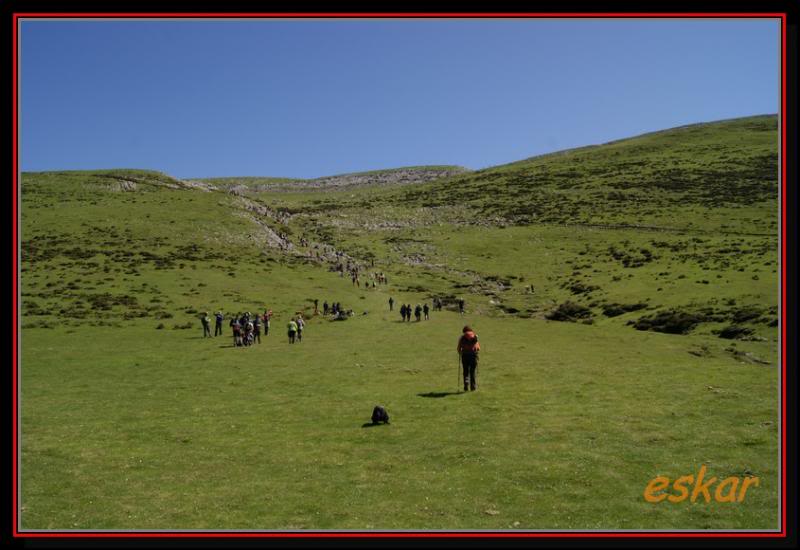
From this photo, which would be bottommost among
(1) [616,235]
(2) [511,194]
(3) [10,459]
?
(3) [10,459]

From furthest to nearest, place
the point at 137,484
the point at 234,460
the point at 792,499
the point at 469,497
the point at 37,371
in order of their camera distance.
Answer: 1. the point at 37,371
2. the point at 234,460
3. the point at 137,484
4. the point at 469,497
5. the point at 792,499

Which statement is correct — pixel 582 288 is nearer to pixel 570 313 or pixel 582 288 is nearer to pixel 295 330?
pixel 570 313

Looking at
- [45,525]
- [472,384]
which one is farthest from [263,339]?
[45,525]

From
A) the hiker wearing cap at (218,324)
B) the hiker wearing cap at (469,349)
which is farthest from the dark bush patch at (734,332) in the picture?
the hiker wearing cap at (218,324)

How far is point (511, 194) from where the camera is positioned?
554ft

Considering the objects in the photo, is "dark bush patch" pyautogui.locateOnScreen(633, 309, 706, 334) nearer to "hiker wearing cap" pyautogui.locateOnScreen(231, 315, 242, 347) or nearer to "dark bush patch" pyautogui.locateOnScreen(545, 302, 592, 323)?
"dark bush patch" pyautogui.locateOnScreen(545, 302, 592, 323)

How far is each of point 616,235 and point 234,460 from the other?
11219 cm

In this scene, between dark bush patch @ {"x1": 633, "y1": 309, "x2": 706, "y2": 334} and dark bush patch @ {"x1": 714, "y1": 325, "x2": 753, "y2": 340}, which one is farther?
dark bush patch @ {"x1": 633, "y1": 309, "x2": 706, "y2": 334}

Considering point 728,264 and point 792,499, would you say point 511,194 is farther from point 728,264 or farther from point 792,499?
point 792,499

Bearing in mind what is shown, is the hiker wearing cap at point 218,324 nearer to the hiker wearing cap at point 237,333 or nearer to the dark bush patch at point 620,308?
the hiker wearing cap at point 237,333

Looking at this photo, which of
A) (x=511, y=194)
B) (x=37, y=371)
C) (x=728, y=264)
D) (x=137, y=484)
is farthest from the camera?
(x=511, y=194)

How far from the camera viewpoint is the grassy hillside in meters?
13.9

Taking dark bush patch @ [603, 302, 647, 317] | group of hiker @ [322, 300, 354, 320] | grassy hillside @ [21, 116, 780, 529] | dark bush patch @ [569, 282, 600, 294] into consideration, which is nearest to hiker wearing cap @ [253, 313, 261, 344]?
grassy hillside @ [21, 116, 780, 529]

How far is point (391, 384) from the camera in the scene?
93.9 feet
